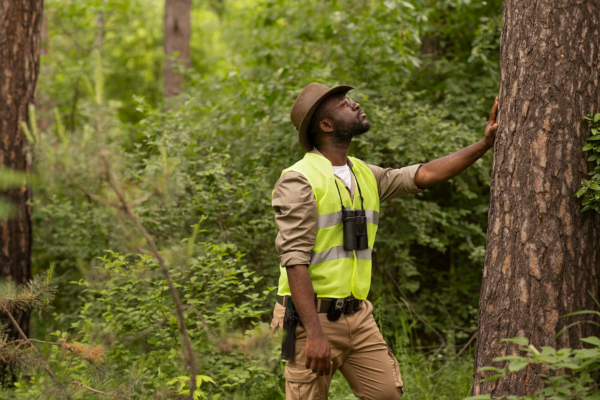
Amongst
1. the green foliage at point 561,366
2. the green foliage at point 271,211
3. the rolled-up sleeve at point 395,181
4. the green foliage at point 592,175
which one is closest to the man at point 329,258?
the rolled-up sleeve at point 395,181

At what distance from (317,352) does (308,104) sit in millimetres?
1431

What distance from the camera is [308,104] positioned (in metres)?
3.56

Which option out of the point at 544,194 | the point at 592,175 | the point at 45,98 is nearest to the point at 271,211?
the point at 544,194

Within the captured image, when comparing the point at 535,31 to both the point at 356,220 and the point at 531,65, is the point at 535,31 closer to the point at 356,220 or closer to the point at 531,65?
the point at 531,65

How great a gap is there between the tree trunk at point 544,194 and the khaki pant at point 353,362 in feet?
1.70

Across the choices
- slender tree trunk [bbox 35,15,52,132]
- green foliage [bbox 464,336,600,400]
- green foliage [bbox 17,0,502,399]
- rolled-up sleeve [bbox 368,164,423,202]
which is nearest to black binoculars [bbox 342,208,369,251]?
rolled-up sleeve [bbox 368,164,423,202]

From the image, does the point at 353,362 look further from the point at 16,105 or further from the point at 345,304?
the point at 16,105

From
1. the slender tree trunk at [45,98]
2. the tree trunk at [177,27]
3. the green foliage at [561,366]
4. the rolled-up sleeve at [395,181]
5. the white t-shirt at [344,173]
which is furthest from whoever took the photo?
the tree trunk at [177,27]

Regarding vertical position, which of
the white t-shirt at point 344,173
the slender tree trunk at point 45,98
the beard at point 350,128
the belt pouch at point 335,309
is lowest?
the belt pouch at point 335,309

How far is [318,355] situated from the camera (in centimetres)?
310

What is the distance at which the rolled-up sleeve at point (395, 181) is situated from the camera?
3.72 metres

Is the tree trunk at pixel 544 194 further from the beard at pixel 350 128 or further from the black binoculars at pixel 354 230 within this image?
the beard at pixel 350 128

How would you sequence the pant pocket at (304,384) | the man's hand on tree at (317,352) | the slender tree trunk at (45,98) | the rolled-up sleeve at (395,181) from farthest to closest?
the slender tree trunk at (45,98), the rolled-up sleeve at (395,181), the pant pocket at (304,384), the man's hand on tree at (317,352)

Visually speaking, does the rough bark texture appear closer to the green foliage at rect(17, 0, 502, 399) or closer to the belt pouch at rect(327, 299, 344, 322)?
the green foliage at rect(17, 0, 502, 399)
